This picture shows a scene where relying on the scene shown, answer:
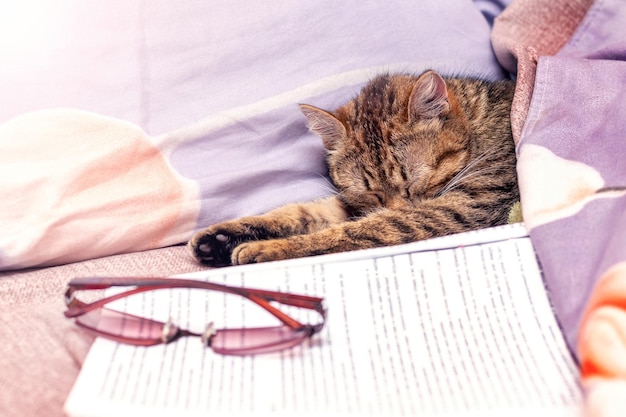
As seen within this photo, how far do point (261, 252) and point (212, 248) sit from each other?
0.37 ft

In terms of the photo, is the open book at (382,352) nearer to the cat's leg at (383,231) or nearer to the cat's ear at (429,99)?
the cat's leg at (383,231)

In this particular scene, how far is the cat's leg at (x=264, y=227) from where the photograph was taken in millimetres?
1025

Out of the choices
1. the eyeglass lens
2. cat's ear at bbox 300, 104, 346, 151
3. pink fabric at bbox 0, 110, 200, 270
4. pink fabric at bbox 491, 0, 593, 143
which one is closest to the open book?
the eyeglass lens

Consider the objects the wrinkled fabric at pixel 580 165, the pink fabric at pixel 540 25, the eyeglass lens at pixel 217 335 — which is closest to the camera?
the wrinkled fabric at pixel 580 165

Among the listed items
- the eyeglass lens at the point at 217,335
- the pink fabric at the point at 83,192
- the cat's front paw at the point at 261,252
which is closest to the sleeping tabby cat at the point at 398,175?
the cat's front paw at the point at 261,252

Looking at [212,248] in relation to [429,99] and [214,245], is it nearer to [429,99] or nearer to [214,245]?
[214,245]

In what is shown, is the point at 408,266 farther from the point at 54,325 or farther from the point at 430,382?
the point at 54,325

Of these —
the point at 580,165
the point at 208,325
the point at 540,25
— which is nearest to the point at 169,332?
the point at 208,325

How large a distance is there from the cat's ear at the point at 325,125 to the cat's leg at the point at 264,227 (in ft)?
0.41

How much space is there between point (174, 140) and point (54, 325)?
1.41 feet

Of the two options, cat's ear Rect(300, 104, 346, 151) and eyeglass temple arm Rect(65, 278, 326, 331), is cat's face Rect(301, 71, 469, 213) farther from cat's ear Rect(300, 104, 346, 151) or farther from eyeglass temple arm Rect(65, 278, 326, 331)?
eyeglass temple arm Rect(65, 278, 326, 331)

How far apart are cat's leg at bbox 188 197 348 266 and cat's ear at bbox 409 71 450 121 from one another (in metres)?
0.26

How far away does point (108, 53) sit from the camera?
43.6 inches

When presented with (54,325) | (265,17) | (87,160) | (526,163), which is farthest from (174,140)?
(526,163)
